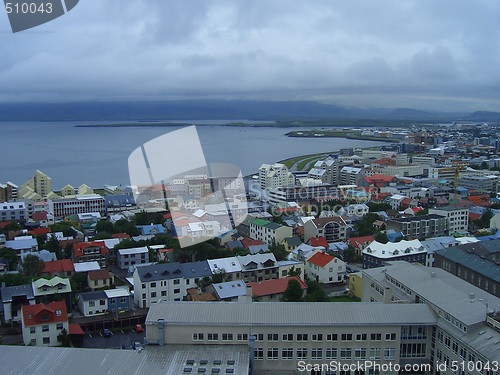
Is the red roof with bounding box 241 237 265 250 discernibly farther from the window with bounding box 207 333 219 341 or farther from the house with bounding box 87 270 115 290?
the window with bounding box 207 333 219 341

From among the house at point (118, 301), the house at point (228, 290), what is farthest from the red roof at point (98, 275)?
the house at point (228, 290)

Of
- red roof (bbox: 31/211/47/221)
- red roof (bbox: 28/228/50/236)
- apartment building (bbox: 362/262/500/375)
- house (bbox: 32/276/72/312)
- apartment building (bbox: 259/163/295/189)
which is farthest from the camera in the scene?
A: apartment building (bbox: 259/163/295/189)

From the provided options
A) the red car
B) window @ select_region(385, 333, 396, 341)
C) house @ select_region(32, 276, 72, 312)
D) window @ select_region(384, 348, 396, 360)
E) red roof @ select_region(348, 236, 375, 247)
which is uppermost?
window @ select_region(385, 333, 396, 341)

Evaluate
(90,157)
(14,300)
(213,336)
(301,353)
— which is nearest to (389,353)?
(301,353)

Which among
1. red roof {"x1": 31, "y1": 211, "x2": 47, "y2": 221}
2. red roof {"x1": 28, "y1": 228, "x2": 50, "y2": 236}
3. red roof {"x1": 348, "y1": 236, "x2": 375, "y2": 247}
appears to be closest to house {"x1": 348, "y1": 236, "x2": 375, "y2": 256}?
red roof {"x1": 348, "y1": 236, "x2": 375, "y2": 247}

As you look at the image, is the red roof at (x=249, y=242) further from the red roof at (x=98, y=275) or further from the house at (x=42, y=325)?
the house at (x=42, y=325)

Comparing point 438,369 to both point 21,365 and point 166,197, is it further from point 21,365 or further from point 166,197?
point 166,197
